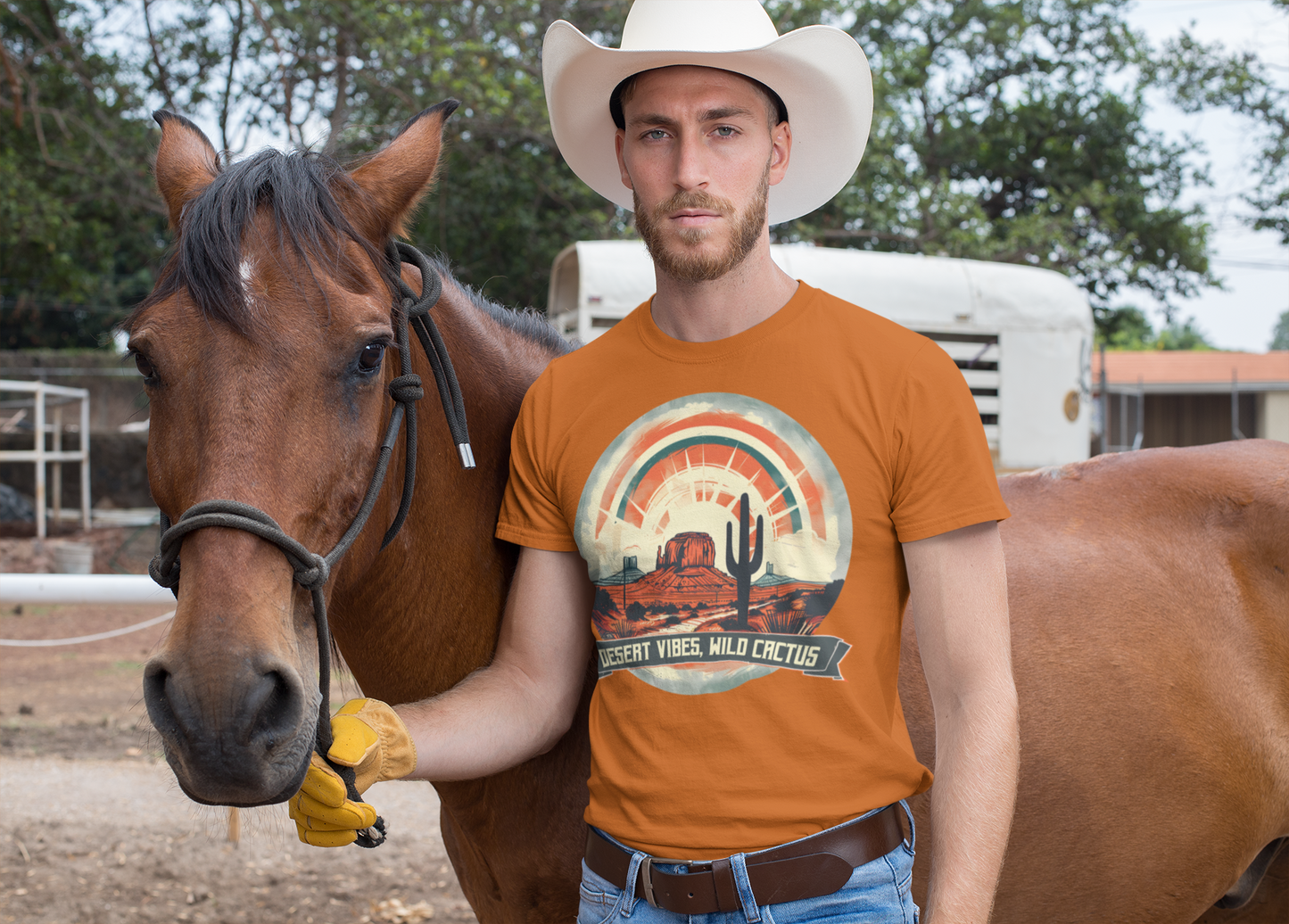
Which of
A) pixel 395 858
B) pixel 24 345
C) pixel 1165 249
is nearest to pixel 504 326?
pixel 395 858

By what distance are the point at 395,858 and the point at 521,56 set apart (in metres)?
9.50

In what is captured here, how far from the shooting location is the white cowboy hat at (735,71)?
1.68m

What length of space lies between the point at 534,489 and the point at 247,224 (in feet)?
2.13

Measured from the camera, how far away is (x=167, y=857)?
4316 millimetres

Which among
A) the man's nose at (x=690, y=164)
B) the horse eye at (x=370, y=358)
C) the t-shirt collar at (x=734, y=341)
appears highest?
the man's nose at (x=690, y=164)

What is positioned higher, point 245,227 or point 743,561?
point 245,227

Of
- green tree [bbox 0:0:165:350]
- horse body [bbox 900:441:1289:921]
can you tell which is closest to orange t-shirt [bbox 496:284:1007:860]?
horse body [bbox 900:441:1289:921]

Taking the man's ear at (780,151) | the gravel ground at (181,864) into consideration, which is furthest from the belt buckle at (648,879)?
the gravel ground at (181,864)

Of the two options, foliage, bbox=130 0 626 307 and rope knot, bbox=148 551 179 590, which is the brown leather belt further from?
foliage, bbox=130 0 626 307

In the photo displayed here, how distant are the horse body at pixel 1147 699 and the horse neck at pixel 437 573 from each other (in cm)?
101

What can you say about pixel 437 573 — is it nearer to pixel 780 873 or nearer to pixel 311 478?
pixel 311 478

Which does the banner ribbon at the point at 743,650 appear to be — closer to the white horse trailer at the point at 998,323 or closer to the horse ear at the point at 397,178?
the horse ear at the point at 397,178

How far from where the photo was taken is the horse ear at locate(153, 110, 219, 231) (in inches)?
70.8

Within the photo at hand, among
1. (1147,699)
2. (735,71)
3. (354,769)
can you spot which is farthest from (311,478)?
(1147,699)
